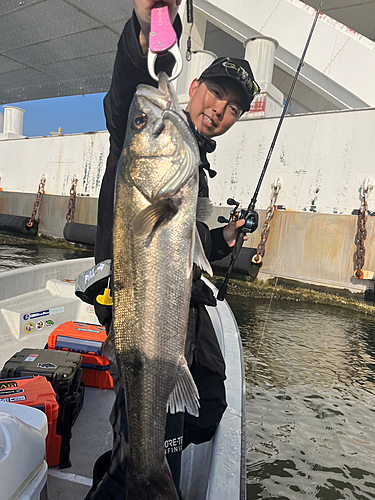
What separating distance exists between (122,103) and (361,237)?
793cm

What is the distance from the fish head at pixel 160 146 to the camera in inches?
50.4

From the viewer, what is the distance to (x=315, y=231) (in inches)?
350

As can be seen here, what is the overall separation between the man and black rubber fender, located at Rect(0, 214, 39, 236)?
45.8 ft

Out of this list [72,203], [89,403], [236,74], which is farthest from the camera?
[72,203]

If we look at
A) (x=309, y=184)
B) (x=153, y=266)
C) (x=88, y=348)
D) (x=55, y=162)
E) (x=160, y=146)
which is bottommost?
(x=88, y=348)

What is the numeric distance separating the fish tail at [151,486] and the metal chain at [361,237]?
7768mm

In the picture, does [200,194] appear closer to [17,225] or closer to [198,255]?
[198,255]

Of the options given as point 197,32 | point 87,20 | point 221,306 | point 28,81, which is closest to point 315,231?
point 221,306

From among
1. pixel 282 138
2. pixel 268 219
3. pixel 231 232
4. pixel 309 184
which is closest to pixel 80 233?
pixel 268 219

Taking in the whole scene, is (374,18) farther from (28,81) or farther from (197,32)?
(28,81)

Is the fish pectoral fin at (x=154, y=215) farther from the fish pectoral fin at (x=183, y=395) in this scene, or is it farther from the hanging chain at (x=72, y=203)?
the hanging chain at (x=72, y=203)

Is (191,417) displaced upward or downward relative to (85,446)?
upward

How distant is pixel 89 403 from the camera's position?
10.0ft

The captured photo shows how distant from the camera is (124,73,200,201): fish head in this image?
4.20 feet
